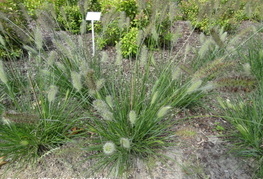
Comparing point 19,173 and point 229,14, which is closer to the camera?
point 19,173

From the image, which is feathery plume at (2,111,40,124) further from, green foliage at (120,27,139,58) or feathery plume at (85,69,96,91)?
green foliage at (120,27,139,58)

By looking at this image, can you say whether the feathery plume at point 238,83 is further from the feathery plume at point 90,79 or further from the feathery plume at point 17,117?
the feathery plume at point 17,117

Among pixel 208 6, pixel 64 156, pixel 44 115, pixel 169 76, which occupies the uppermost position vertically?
pixel 208 6

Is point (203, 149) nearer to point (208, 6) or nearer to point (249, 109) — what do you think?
point (249, 109)

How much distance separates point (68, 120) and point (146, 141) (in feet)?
2.36

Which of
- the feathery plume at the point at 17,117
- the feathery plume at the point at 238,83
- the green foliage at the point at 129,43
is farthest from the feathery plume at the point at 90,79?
the green foliage at the point at 129,43

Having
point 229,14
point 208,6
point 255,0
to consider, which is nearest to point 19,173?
point 208,6

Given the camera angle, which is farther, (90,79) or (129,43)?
(129,43)

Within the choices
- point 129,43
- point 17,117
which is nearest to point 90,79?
point 17,117

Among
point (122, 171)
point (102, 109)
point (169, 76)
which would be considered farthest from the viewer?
point (169, 76)

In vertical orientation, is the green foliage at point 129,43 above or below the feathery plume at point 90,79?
below

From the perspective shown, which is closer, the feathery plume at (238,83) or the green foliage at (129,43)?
the feathery plume at (238,83)

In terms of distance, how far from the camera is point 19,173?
1657 mm

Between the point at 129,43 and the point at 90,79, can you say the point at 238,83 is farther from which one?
the point at 129,43
